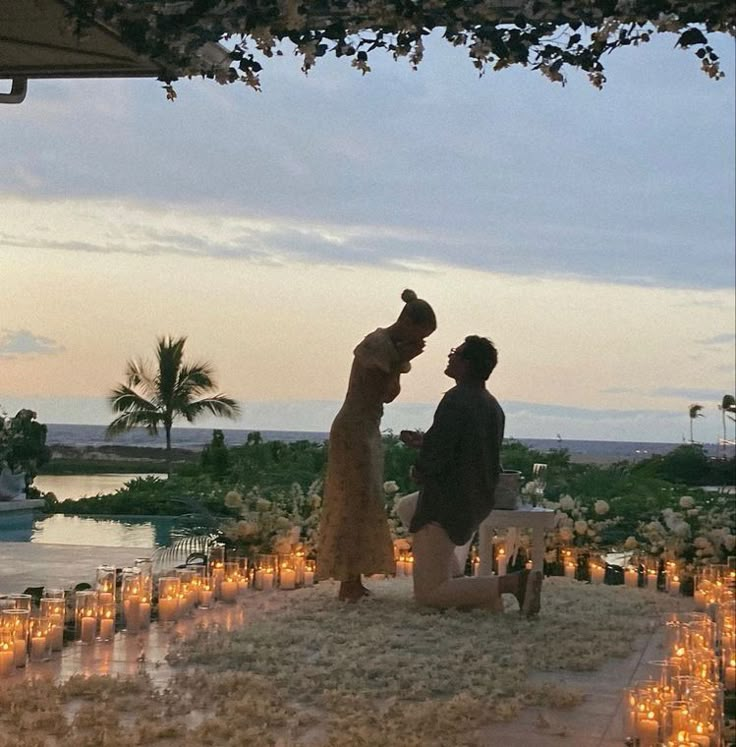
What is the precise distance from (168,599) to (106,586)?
0.33 metres

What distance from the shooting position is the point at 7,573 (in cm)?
630

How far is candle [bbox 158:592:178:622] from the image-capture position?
15.5 ft

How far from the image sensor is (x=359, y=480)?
5207 mm

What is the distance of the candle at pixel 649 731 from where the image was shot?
9.07ft

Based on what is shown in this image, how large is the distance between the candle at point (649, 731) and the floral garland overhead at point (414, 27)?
1.76m

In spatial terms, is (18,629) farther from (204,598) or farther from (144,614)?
(204,598)

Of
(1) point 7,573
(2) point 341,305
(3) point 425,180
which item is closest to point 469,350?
(1) point 7,573

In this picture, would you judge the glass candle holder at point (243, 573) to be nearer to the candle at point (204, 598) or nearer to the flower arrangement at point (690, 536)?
the candle at point (204, 598)

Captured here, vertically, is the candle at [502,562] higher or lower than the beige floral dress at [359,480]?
lower

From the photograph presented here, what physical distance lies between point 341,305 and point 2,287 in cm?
636

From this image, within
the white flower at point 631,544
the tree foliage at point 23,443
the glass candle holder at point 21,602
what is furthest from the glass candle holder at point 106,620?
the tree foliage at point 23,443

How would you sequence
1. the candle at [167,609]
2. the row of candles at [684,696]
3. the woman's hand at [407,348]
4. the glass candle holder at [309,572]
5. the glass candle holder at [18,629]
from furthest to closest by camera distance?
1. the glass candle holder at [309,572]
2. the woman's hand at [407,348]
3. the candle at [167,609]
4. the glass candle holder at [18,629]
5. the row of candles at [684,696]

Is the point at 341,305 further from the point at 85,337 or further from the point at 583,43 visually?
the point at 583,43

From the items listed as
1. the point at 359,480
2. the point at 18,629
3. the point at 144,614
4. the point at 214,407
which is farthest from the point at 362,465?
the point at 214,407
